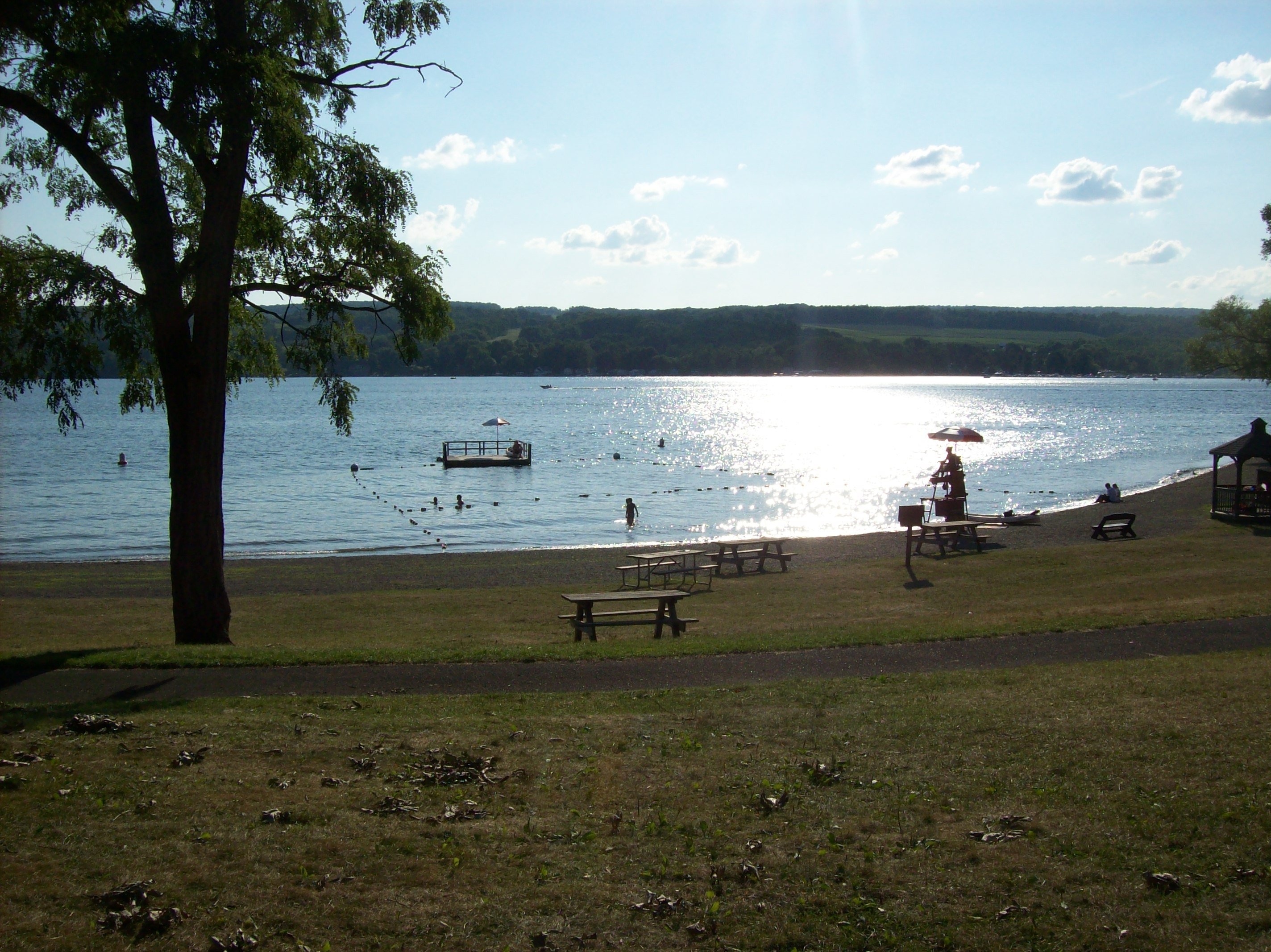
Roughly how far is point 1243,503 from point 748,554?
15.3 metres

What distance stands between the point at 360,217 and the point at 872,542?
21.4 m

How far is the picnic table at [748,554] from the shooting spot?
24703 mm

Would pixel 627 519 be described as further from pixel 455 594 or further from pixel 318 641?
pixel 318 641

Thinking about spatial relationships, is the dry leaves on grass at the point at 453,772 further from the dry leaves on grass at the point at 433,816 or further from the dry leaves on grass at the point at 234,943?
the dry leaves on grass at the point at 234,943

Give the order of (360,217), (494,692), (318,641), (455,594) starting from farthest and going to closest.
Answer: (455,594) → (318,641) → (360,217) → (494,692)

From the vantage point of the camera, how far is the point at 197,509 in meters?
12.9

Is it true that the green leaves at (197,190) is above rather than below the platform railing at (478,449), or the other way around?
above

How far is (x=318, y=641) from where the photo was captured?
1515cm

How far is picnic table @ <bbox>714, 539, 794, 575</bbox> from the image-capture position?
81.0 ft

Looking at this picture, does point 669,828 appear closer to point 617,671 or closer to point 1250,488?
point 617,671

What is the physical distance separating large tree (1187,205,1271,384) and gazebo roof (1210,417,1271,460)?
29987 millimetres

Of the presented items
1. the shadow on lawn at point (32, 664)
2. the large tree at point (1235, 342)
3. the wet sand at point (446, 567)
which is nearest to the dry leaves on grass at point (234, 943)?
the shadow on lawn at point (32, 664)

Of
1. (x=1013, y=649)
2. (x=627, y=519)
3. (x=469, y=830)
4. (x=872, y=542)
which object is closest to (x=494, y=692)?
(x=469, y=830)

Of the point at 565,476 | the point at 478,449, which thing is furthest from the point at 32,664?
the point at 478,449
